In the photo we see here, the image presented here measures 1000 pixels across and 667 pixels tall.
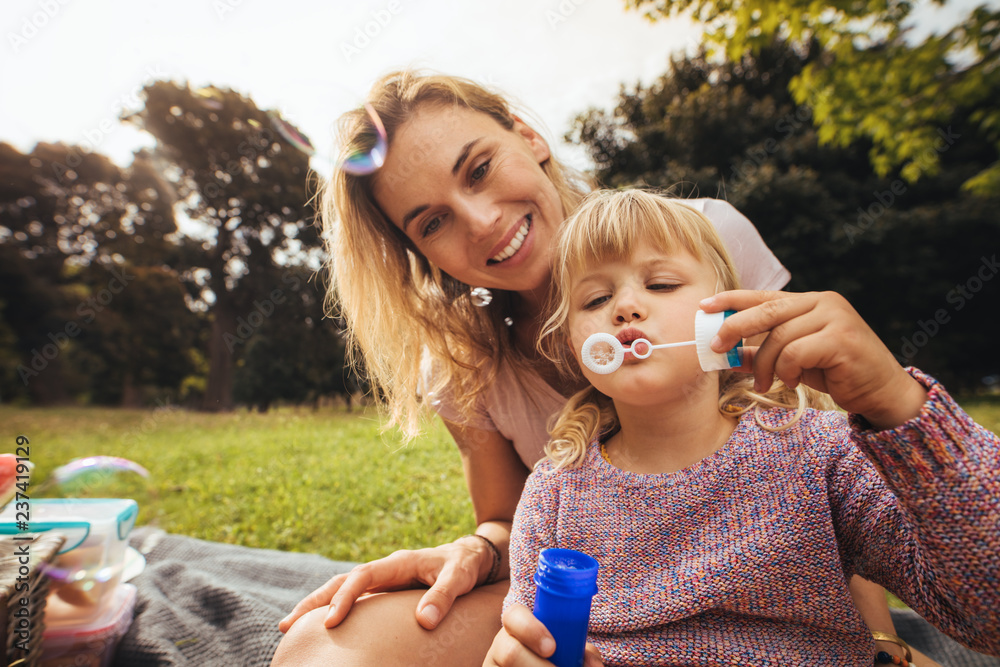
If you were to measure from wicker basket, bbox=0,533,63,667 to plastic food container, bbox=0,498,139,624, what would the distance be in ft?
0.18

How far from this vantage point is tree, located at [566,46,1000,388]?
354 inches

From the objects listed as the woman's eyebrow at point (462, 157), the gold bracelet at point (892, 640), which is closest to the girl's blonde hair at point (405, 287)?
the woman's eyebrow at point (462, 157)

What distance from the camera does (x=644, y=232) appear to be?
115cm

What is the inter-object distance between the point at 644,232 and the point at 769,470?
567 millimetres

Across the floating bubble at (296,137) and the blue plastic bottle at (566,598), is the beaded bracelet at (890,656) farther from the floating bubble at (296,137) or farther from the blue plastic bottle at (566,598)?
the floating bubble at (296,137)

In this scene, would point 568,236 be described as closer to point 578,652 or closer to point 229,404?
point 578,652

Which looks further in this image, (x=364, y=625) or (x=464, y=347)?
(x=464, y=347)

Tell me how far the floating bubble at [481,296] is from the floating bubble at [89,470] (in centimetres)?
156

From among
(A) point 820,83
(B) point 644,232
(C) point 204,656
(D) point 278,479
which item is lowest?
(C) point 204,656

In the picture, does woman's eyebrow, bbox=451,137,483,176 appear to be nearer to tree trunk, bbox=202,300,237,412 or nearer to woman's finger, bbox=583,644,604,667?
woman's finger, bbox=583,644,604,667

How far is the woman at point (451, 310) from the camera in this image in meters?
1.23

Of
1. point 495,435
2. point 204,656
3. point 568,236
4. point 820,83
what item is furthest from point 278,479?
point 820,83

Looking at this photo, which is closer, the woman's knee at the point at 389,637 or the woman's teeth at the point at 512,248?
the woman's knee at the point at 389,637
